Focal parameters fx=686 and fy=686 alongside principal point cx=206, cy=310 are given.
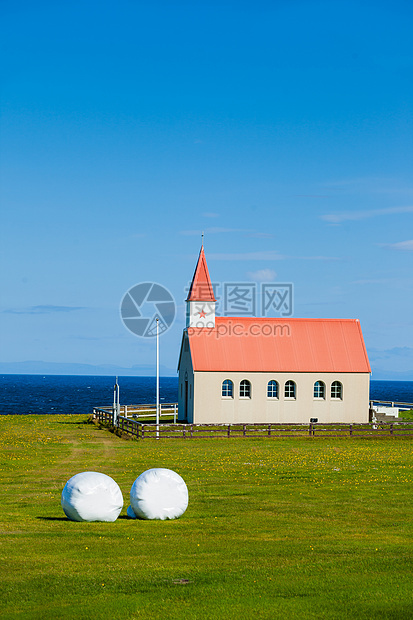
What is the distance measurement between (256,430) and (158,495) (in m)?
23.1

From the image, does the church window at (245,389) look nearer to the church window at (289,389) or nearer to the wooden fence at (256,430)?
the church window at (289,389)

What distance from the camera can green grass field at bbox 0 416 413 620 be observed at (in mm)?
10461

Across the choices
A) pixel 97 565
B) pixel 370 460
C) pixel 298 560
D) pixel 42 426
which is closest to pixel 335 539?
pixel 298 560

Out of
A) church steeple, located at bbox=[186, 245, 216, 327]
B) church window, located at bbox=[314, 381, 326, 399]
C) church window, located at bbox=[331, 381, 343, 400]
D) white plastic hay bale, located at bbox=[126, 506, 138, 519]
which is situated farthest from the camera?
church steeple, located at bbox=[186, 245, 216, 327]

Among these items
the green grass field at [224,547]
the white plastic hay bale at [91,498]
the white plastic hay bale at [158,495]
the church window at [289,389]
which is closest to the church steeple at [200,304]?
the church window at [289,389]

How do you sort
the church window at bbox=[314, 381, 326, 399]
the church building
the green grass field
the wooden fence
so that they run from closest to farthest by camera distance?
the green grass field
the wooden fence
the church building
the church window at bbox=[314, 381, 326, 399]

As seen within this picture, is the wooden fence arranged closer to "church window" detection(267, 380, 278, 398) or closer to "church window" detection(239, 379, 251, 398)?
"church window" detection(267, 380, 278, 398)

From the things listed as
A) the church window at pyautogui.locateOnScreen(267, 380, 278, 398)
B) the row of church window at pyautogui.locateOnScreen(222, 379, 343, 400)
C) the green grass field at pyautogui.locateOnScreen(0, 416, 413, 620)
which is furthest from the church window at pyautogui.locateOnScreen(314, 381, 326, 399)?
the green grass field at pyautogui.locateOnScreen(0, 416, 413, 620)

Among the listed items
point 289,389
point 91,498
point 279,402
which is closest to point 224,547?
point 91,498

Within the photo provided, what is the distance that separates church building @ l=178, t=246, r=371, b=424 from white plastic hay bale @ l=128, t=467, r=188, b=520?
2629 centimetres

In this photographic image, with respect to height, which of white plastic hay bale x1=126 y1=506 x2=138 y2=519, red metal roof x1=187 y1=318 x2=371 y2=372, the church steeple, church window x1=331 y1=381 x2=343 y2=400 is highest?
the church steeple

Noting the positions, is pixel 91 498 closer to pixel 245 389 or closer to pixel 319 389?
pixel 245 389

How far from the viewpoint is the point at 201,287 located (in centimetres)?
4625

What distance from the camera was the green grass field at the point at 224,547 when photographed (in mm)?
10461
